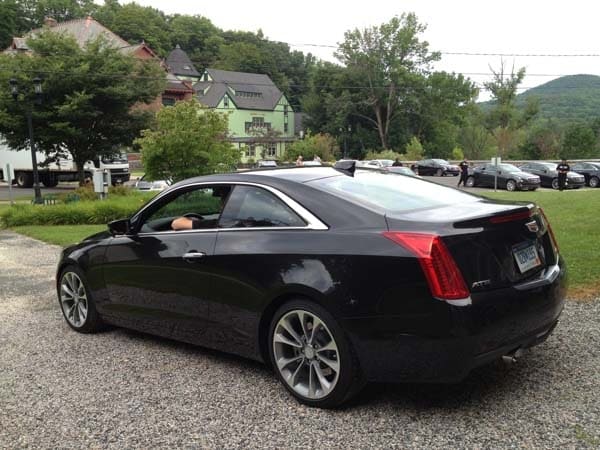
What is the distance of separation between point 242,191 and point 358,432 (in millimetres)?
1901

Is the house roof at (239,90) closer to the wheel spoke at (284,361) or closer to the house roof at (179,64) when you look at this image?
the house roof at (179,64)

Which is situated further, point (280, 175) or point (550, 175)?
point (550, 175)

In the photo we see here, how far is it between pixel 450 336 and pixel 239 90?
288ft

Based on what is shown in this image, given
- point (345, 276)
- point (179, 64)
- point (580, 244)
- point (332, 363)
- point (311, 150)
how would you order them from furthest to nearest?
point (179, 64), point (311, 150), point (580, 244), point (332, 363), point (345, 276)

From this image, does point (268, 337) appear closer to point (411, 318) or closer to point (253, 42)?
point (411, 318)

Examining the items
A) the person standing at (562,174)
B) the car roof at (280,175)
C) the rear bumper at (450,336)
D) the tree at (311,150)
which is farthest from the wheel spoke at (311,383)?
the tree at (311,150)

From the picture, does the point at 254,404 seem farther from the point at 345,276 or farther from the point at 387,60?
the point at 387,60

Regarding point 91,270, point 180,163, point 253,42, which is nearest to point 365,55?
point 253,42

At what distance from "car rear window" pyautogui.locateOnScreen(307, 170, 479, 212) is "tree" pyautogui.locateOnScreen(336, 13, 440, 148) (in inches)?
2953

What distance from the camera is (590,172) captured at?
109 ft

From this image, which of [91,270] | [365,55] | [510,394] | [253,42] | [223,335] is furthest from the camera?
[253,42]

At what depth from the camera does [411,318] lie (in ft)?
10.6

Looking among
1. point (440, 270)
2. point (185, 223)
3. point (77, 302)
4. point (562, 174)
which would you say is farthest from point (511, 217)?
point (562, 174)

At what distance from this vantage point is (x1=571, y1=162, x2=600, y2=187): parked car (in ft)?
108
